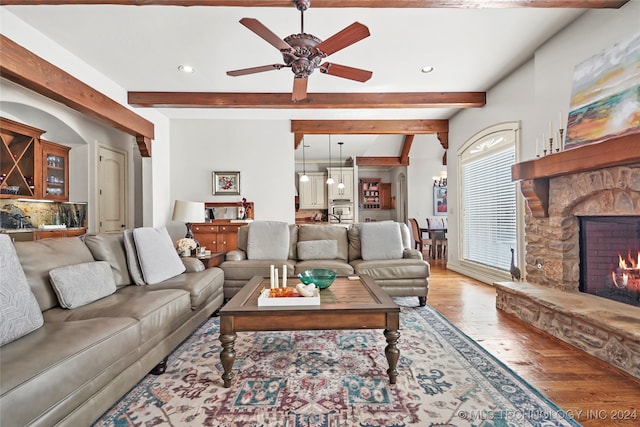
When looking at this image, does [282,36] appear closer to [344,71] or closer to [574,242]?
[344,71]

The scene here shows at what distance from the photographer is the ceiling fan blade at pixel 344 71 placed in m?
2.71

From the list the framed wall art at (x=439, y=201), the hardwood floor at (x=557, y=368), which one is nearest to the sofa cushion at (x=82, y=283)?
the hardwood floor at (x=557, y=368)

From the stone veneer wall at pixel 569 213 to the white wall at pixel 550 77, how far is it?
27.5 inches

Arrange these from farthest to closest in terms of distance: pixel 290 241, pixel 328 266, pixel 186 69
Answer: pixel 290 241 → pixel 186 69 → pixel 328 266

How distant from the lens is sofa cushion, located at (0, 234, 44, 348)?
1395mm

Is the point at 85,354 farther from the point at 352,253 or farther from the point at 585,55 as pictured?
the point at 585,55

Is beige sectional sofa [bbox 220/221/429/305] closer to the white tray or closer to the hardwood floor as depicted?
the hardwood floor

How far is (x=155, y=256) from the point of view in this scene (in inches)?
107

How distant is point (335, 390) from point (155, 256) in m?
1.87

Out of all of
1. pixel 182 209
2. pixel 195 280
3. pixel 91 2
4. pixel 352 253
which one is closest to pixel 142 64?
pixel 91 2

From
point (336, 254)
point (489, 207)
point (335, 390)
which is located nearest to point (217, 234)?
point (336, 254)

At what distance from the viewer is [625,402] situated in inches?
65.4

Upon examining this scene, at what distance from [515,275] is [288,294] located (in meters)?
2.91

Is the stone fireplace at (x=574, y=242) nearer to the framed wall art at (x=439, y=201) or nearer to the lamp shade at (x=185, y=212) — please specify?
the lamp shade at (x=185, y=212)
